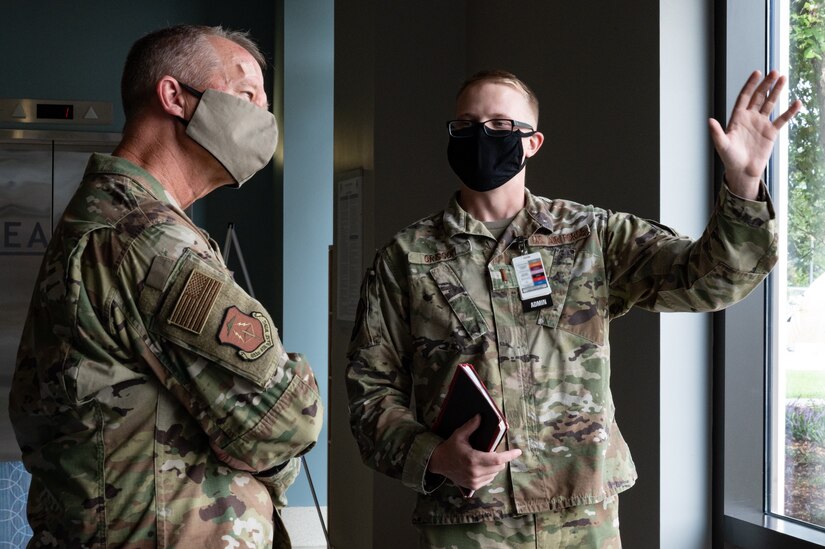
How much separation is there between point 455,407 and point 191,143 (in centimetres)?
69

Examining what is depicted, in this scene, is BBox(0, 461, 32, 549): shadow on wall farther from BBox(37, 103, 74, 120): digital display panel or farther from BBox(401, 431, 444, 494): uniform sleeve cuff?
BBox(37, 103, 74, 120): digital display panel

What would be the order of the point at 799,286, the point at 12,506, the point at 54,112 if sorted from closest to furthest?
the point at 799,286, the point at 12,506, the point at 54,112

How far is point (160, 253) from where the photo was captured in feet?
4.15

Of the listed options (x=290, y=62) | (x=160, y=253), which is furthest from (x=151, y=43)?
(x=290, y=62)

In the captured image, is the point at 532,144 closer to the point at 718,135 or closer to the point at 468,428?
the point at 718,135

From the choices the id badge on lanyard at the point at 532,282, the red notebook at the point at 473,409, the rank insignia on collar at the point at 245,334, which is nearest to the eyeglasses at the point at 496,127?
the id badge on lanyard at the point at 532,282

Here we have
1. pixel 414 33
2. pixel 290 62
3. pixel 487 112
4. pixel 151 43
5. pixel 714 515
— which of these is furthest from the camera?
pixel 290 62

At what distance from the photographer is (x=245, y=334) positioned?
1246mm

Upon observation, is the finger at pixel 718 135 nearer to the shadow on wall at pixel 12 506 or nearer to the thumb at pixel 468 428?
the thumb at pixel 468 428

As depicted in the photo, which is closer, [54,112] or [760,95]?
[760,95]

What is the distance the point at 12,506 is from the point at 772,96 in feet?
9.70

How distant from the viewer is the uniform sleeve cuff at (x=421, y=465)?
5.42 ft

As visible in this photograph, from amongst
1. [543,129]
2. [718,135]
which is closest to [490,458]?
[718,135]

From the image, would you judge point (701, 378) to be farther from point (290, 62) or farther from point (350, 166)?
point (290, 62)
